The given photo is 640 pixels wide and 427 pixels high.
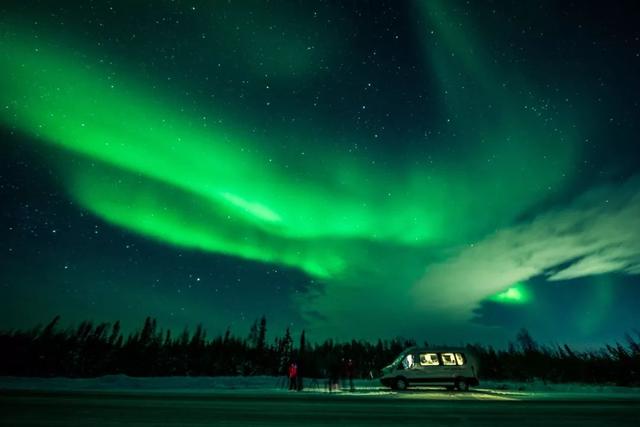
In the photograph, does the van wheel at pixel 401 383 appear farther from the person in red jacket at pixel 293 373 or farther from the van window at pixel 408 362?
the person in red jacket at pixel 293 373

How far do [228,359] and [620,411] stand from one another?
48.5 m

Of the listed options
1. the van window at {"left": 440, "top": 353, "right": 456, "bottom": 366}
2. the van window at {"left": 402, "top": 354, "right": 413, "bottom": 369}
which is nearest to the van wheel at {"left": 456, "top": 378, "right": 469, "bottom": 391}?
the van window at {"left": 440, "top": 353, "right": 456, "bottom": 366}

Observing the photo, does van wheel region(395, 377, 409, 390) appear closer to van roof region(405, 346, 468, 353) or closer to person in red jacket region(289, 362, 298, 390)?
van roof region(405, 346, 468, 353)

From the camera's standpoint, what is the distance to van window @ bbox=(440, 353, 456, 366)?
19.4 m

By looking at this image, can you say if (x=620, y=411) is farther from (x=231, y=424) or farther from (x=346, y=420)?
(x=231, y=424)

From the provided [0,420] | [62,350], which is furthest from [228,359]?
[0,420]

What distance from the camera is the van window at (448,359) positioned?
19.4 m

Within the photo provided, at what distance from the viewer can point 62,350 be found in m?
42.3

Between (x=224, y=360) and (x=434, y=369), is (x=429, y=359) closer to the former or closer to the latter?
(x=434, y=369)

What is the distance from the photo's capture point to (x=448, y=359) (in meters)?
19.5

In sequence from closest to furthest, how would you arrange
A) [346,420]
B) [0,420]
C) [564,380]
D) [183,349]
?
[0,420], [346,420], [564,380], [183,349]

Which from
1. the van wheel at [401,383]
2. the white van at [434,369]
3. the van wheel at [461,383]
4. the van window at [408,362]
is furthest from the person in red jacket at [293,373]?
the van wheel at [461,383]

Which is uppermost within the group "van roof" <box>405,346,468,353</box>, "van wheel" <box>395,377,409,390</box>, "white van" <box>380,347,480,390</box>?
"van roof" <box>405,346,468,353</box>

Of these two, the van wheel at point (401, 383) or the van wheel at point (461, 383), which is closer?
the van wheel at point (461, 383)
